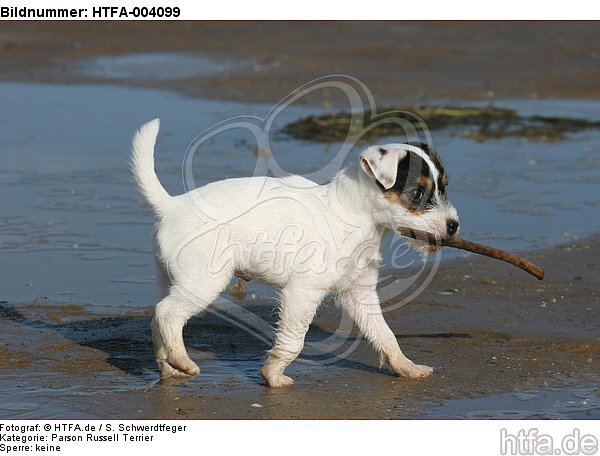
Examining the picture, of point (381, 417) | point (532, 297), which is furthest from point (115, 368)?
point (532, 297)

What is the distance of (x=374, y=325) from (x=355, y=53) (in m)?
13.8

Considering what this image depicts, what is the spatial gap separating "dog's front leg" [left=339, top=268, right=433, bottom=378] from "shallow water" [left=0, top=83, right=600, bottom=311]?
1.95 metres

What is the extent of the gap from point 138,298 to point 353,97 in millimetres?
9878

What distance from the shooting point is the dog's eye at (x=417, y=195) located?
649 cm

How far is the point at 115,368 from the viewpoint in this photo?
6.89 meters

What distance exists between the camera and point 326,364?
712 centimetres

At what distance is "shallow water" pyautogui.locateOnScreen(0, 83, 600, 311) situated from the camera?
907 centimetres

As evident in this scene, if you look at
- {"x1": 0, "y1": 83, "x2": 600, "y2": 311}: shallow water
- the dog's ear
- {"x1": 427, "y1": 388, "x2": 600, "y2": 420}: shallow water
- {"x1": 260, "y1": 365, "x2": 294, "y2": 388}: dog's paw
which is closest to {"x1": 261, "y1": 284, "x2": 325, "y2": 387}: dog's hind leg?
{"x1": 260, "y1": 365, "x2": 294, "y2": 388}: dog's paw

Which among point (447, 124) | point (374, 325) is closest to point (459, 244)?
point (374, 325)

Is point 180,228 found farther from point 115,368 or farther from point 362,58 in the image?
point 362,58

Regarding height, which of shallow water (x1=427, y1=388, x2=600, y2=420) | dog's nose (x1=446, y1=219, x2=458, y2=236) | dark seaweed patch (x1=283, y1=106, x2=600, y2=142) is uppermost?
dark seaweed patch (x1=283, y1=106, x2=600, y2=142)

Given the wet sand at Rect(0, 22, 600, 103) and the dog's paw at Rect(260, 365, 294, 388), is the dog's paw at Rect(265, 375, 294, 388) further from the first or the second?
the wet sand at Rect(0, 22, 600, 103)

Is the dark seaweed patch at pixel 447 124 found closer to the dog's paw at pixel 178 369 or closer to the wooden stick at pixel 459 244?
the wooden stick at pixel 459 244

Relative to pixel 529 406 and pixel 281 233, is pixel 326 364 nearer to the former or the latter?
pixel 281 233
